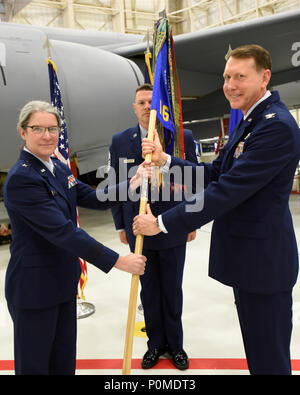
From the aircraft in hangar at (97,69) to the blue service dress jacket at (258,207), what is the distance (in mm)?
2533

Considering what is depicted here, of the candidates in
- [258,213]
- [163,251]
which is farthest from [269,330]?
[163,251]

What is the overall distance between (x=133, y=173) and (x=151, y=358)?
3.83 ft

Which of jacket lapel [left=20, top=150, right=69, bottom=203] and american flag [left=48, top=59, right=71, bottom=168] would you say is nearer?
jacket lapel [left=20, top=150, right=69, bottom=203]

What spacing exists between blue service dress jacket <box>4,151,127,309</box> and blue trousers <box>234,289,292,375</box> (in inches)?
24.7

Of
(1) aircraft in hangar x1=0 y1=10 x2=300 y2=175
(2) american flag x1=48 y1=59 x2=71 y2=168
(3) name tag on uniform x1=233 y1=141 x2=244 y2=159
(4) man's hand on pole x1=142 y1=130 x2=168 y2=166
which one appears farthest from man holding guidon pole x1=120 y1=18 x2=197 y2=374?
(1) aircraft in hangar x1=0 y1=10 x2=300 y2=175

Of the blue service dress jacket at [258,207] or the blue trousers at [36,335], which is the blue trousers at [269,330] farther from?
the blue trousers at [36,335]

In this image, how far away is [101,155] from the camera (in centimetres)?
529

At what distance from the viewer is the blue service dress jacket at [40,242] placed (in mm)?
1365

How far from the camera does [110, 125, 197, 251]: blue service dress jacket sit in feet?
7.03

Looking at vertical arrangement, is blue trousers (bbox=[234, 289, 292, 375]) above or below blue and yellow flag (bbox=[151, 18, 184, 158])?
below

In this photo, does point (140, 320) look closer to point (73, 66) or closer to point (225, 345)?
point (225, 345)

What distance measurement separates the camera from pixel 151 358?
2.13 meters

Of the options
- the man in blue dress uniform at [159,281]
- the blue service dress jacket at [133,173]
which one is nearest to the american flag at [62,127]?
the blue service dress jacket at [133,173]

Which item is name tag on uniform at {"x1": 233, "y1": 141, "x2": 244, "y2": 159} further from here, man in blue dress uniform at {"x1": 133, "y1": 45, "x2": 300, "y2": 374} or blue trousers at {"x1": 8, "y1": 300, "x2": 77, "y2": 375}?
blue trousers at {"x1": 8, "y1": 300, "x2": 77, "y2": 375}
